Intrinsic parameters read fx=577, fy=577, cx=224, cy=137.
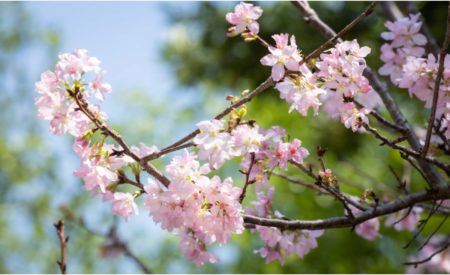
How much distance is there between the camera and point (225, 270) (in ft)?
16.7

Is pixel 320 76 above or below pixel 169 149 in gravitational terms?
above

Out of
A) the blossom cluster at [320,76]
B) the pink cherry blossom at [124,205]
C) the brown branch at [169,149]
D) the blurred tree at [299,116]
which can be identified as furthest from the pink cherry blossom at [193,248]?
the blurred tree at [299,116]

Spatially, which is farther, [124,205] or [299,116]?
[299,116]

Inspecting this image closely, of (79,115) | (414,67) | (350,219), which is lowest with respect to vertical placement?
(350,219)

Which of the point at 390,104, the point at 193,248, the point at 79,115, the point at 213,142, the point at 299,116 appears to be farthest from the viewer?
the point at 299,116

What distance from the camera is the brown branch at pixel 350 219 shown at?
1.04 metres

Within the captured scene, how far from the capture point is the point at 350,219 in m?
1.08

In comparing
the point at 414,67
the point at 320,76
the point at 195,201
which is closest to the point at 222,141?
the point at 195,201

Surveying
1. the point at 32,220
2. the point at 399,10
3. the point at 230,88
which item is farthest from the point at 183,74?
the point at 399,10

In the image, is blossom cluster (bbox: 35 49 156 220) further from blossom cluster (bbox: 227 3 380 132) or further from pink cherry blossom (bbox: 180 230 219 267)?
blossom cluster (bbox: 227 3 380 132)

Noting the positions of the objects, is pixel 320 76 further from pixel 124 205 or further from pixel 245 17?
pixel 124 205

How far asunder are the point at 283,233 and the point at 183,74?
4926 mm

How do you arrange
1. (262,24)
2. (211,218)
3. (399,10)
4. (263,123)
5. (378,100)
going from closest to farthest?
(211,218) < (378,100) < (399,10) < (263,123) < (262,24)

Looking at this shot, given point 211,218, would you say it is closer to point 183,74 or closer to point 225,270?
point 225,270
